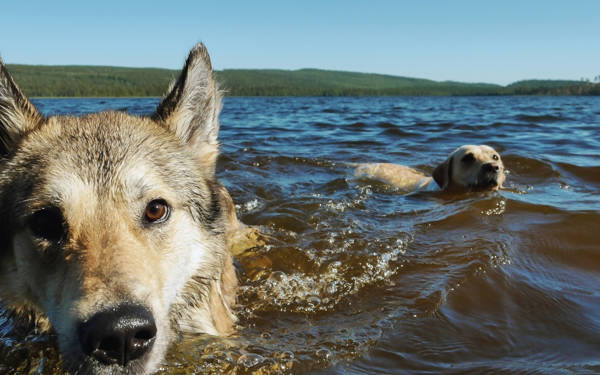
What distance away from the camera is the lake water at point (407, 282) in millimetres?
3455

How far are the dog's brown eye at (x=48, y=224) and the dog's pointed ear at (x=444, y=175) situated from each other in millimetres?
7955

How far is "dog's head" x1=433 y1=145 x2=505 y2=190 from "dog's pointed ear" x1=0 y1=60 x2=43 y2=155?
7.80 m

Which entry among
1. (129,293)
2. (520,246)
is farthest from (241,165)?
(129,293)

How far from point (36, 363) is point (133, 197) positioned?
4.92 ft

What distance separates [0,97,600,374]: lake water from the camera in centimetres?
346

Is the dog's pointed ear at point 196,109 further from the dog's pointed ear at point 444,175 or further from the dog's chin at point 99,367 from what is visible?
the dog's pointed ear at point 444,175

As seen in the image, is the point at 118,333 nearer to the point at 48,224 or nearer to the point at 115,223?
the point at 115,223

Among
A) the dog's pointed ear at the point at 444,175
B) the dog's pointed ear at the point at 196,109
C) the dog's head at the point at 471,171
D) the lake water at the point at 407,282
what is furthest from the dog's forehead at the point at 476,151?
the dog's pointed ear at the point at 196,109

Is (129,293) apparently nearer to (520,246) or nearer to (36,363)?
(36,363)

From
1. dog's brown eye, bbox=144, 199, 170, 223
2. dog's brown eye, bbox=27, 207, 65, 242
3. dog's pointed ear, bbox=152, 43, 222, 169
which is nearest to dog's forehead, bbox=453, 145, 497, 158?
dog's pointed ear, bbox=152, 43, 222, 169

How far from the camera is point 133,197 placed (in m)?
3.08

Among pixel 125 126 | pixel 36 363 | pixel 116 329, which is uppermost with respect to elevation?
pixel 125 126

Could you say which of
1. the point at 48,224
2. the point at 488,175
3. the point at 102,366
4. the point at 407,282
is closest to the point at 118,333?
the point at 102,366

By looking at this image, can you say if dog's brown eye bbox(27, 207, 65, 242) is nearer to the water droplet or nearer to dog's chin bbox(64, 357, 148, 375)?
dog's chin bbox(64, 357, 148, 375)
